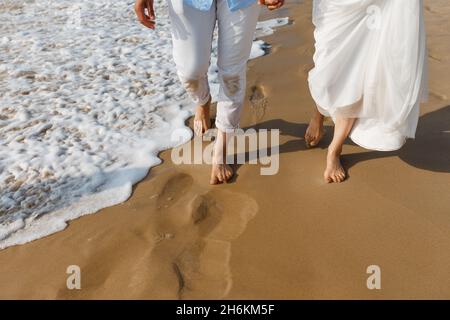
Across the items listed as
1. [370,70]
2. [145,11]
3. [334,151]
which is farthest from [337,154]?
[145,11]

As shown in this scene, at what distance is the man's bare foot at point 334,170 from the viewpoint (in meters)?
2.24

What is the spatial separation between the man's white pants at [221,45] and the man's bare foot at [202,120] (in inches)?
14.6

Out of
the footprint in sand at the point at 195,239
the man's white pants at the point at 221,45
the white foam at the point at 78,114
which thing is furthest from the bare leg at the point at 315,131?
the white foam at the point at 78,114

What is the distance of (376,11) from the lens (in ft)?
6.47

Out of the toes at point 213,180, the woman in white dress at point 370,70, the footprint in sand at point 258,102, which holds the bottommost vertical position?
the toes at point 213,180

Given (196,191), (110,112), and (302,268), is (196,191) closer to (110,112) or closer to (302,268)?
(302,268)

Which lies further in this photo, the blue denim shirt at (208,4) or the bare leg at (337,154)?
the bare leg at (337,154)

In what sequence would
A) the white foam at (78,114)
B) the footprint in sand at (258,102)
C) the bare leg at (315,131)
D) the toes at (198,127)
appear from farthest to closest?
the footprint in sand at (258,102) → the toes at (198,127) → the bare leg at (315,131) → the white foam at (78,114)

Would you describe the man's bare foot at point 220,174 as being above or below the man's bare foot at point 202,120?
below

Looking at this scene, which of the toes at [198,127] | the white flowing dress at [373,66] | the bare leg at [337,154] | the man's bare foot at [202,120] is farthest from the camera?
the toes at [198,127]

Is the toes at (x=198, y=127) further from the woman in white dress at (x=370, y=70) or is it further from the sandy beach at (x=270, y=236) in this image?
the woman in white dress at (x=370, y=70)

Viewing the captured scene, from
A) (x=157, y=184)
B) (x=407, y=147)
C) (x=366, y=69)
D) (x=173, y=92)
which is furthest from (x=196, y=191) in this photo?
(x=173, y=92)

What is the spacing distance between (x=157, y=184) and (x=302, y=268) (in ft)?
3.39

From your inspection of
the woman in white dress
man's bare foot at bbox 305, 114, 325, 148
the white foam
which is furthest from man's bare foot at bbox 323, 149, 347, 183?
the white foam
